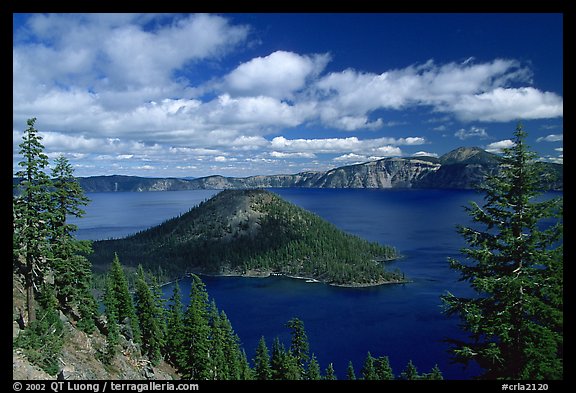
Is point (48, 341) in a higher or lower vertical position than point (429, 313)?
higher

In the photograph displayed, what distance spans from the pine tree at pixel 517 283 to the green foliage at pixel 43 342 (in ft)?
67.7

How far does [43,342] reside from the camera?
21328 mm

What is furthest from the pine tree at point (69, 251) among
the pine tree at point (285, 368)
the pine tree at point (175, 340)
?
the pine tree at point (285, 368)

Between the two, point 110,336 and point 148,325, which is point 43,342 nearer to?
point 110,336

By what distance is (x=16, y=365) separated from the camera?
57.9 feet

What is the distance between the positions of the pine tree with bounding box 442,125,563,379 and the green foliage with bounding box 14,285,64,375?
67.7 feet

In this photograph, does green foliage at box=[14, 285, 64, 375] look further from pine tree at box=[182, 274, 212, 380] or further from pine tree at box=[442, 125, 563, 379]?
→ pine tree at box=[182, 274, 212, 380]

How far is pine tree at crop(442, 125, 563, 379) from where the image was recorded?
1252cm

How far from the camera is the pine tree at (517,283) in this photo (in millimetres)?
12516

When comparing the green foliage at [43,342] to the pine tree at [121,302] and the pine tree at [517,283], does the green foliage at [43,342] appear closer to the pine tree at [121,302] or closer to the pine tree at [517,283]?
the pine tree at [121,302]

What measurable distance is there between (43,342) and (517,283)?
24.9 metres
